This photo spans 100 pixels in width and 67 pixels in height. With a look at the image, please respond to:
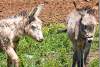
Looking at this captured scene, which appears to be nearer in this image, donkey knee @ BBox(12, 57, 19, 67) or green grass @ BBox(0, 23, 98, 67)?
donkey knee @ BBox(12, 57, 19, 67)

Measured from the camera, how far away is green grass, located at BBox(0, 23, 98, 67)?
10.9 metres

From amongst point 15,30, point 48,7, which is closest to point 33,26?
point 15,30

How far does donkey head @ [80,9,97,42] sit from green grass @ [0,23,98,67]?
87cm

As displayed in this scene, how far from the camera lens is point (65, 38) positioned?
12.6 meters

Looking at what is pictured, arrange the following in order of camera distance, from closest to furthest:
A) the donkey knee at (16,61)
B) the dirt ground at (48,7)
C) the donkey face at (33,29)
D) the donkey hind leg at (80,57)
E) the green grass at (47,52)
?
the donkey knee at (16,61) < the donkey face at (33,29) < the donkey hind leg at (80,57) < the green grass at (47,52) < the dirt ground at (48,7)

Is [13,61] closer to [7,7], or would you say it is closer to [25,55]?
[25,55]

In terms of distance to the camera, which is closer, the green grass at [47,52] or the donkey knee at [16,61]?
the donkey knee at [16,61]

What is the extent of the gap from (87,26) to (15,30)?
127cm

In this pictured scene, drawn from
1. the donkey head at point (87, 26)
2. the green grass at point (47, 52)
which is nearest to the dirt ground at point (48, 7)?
the green grass at point (47, 52)

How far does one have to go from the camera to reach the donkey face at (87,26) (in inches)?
394

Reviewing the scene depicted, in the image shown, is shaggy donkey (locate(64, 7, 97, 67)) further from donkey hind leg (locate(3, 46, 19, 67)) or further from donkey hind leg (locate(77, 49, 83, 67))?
donkey hind leg (locate(3, 46, 19, 67))

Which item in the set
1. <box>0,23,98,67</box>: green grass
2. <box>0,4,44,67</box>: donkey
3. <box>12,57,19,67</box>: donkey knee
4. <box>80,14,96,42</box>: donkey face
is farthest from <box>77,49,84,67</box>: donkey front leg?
<box>12,57,19,67</box>: donkey knee

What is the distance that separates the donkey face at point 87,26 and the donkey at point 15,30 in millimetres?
759

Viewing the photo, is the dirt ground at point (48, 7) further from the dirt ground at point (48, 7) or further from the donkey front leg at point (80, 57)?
the donkey front leg at point (80, 57)
